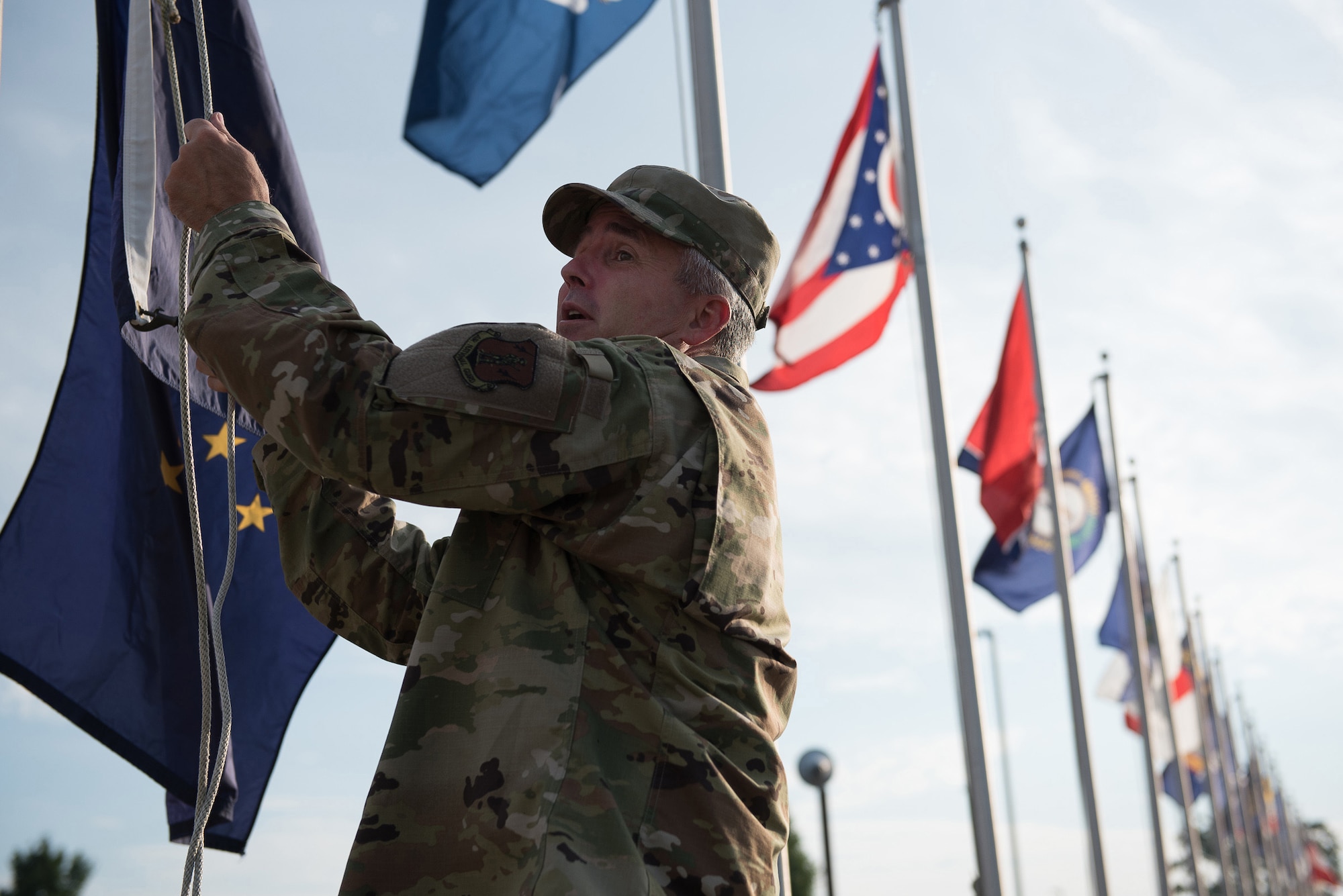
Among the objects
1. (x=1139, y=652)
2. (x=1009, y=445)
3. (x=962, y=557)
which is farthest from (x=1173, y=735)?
(x=962, y=557)

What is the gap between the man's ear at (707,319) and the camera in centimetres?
241

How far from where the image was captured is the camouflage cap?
2.36 metres

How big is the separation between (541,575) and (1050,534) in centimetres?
1106

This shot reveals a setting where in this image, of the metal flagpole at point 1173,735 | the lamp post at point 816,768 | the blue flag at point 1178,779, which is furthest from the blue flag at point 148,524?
the blue flag at point 1178,779

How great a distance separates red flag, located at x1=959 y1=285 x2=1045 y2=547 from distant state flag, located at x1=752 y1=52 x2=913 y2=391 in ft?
9.63

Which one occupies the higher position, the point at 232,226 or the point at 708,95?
the point at 708,95

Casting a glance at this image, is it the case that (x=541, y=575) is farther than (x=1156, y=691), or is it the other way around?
(x=1156, y=691)

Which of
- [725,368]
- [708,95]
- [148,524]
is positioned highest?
[708,95]

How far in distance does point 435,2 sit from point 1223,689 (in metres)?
36.0

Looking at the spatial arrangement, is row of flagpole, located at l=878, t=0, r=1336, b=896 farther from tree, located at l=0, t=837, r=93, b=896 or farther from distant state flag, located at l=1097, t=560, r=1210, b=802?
tree, located at l=0, t=837, r=93, b=896

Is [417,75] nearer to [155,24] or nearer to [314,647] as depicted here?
[155,24]

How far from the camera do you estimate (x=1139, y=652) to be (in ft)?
50.5

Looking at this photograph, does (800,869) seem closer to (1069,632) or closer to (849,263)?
(1069,632)

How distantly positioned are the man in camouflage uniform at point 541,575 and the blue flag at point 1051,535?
9.87 m
